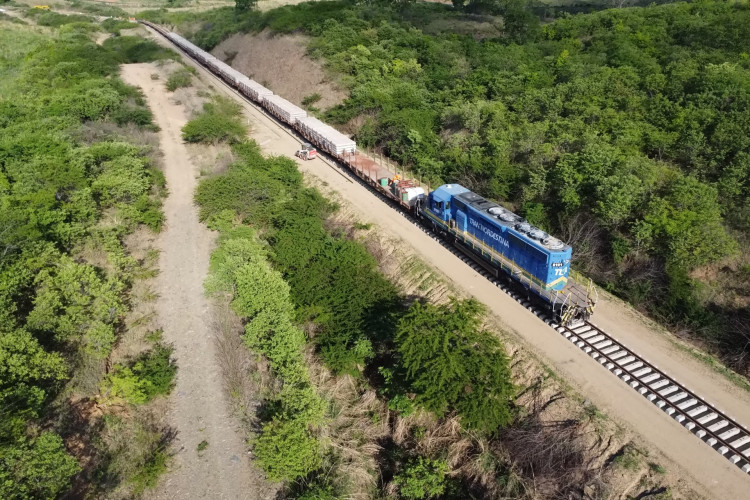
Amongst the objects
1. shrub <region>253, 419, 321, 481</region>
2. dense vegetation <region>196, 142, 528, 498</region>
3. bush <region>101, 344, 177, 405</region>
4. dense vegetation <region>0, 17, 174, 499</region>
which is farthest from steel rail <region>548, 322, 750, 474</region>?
dense vegetation <region>0, 17, 174, 499</region>

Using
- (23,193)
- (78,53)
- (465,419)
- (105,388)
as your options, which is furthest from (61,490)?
(78,53)

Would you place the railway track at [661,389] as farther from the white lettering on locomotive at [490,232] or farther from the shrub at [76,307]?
the shrub at [76,307]

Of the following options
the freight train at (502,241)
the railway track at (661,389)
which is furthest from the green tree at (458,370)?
the freight train at (502,241)

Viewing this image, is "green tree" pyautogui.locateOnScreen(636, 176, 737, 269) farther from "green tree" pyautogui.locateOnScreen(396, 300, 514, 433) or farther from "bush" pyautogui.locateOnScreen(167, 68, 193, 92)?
"bush" pyautogui.locateOnScreen(167, 68, 193, 92)

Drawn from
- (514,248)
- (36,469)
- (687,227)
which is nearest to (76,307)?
(36,469)

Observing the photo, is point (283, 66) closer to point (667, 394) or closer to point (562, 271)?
A: point (562, 271)

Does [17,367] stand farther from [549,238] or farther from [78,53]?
[78,53]
